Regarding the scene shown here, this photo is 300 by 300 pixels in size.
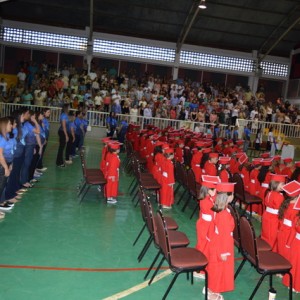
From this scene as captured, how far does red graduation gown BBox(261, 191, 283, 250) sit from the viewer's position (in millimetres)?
5512

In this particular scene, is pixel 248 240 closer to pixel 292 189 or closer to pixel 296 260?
pixel 296 260

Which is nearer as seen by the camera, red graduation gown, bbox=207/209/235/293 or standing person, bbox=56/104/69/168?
red graduation gown, bbox=207/209/235/293

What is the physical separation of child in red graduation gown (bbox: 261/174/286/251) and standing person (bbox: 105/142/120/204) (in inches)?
140

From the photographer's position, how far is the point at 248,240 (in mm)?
4594

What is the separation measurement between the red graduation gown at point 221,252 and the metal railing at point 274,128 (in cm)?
1705

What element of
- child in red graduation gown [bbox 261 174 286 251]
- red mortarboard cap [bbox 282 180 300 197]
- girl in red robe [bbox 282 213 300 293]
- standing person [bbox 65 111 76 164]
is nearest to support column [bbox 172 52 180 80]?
standing person [bbox 65 111 76 164]

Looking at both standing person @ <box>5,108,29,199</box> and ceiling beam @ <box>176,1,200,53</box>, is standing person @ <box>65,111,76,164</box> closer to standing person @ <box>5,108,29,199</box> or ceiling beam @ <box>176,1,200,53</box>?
standing person @ <box>5,108,29,199</box>

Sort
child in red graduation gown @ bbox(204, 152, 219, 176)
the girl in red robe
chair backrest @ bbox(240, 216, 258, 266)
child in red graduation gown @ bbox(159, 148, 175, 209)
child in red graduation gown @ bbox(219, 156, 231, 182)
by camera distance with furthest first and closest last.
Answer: child in red graduation gown @ bbox(204, 152, 219, 176) < child in red graduation gown @ bbox(219, 156, 231, 182) < child in red graduation gown @ bbox(159, 148, 175, 209) < the girl in red robe < chair backrest @ bbox(240, 216, 258, 266)

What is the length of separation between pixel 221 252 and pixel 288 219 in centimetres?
127

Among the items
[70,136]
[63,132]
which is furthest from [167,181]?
[70,136]

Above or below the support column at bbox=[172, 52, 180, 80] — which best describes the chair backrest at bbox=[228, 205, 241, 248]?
below

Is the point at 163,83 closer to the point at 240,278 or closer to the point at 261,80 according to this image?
the point at 261,80

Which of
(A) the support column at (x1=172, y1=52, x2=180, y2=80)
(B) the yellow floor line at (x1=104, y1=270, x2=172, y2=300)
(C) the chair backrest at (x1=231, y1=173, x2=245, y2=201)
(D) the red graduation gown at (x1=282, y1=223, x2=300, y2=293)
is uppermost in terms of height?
(A) the support column at (x1=172, y1=52, x2=180, y2=80)

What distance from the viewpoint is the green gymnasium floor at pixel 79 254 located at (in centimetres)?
459
